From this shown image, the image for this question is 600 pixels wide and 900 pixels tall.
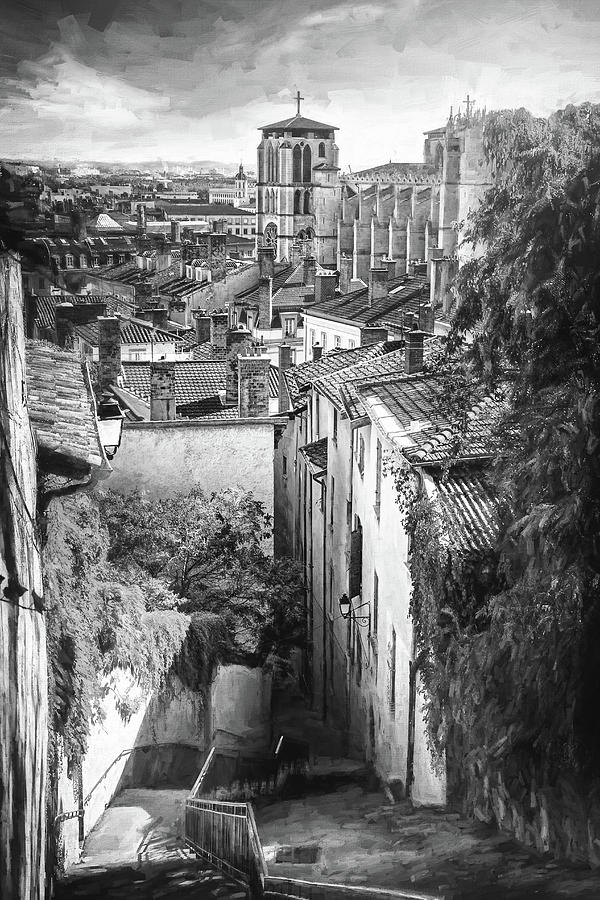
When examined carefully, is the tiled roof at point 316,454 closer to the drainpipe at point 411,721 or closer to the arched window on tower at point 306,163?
the arched window on tower at point 306,163

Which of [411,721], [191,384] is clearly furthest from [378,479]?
[191,384]

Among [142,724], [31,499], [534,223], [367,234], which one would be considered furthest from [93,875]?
[367,234]

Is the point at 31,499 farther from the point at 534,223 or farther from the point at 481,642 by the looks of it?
the point at 534,223

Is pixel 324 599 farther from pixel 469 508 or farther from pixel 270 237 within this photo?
pixel 270 237

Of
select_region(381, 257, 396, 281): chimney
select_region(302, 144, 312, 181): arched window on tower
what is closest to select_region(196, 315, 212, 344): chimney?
select_region(302, 144, 312, 181): arched window on tower

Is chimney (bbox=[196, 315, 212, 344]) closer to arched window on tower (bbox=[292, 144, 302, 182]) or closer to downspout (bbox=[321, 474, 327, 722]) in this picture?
arched window on tower (bbox=[292, 144, 302, 182])
